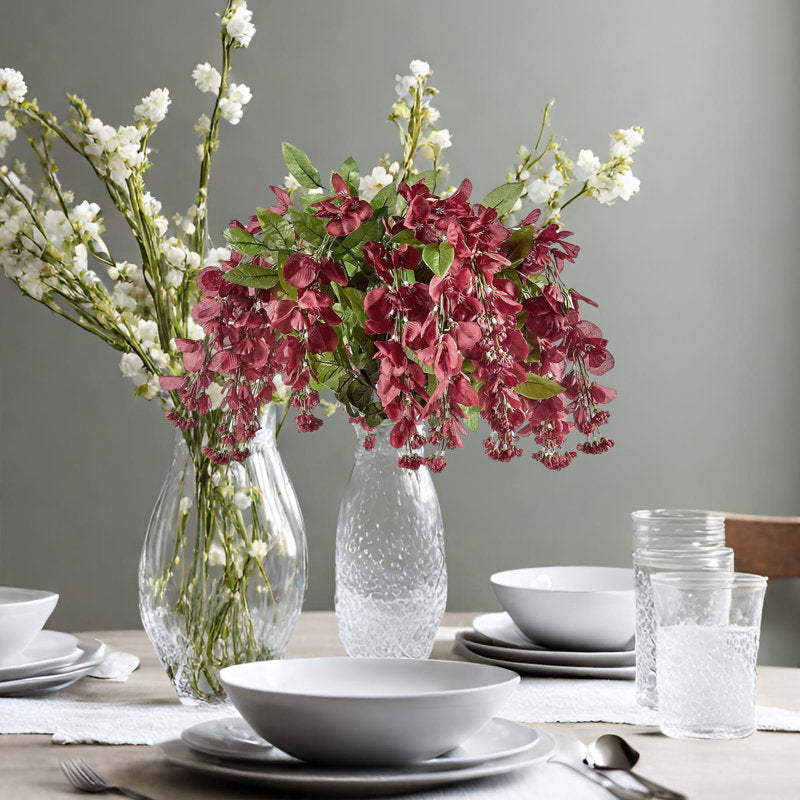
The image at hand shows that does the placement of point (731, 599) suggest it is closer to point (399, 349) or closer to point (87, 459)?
point (399, 349)

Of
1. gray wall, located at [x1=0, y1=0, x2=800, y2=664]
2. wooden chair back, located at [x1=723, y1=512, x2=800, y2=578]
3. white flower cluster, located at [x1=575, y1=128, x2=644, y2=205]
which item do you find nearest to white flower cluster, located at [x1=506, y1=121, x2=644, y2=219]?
white flower cluster, located at [x1=575, y1=128, x2=644, y2=205]

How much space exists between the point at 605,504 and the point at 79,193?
1.33 metres

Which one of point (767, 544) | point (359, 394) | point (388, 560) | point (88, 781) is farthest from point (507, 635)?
point (767, 544)

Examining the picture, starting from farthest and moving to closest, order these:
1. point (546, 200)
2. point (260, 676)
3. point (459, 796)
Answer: point (546, 200) < point (260, 676) < point (459, 796)

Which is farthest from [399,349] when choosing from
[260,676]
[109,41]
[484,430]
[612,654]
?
[109,41]

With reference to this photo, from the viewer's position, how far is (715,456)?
237cm

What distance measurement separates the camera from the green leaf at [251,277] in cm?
86

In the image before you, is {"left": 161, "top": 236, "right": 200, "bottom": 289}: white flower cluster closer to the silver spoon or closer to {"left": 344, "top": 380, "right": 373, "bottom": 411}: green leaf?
{"left": 344, "top": 380, "right": 373, "bottom": 411}: green leaf

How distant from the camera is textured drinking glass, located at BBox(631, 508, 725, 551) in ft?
3.28

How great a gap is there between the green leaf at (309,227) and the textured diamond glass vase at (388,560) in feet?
0.71

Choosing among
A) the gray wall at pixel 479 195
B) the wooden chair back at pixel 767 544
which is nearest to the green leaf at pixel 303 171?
the wooden chair back at pixel 767 544

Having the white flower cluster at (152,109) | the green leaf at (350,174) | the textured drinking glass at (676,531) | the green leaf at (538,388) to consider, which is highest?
the white flower cluster at (152,109)

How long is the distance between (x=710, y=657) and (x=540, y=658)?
12.4 inches

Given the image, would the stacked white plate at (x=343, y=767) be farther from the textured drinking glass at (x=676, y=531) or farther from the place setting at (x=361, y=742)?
the textured drinking glass at (x=676, y=531)
